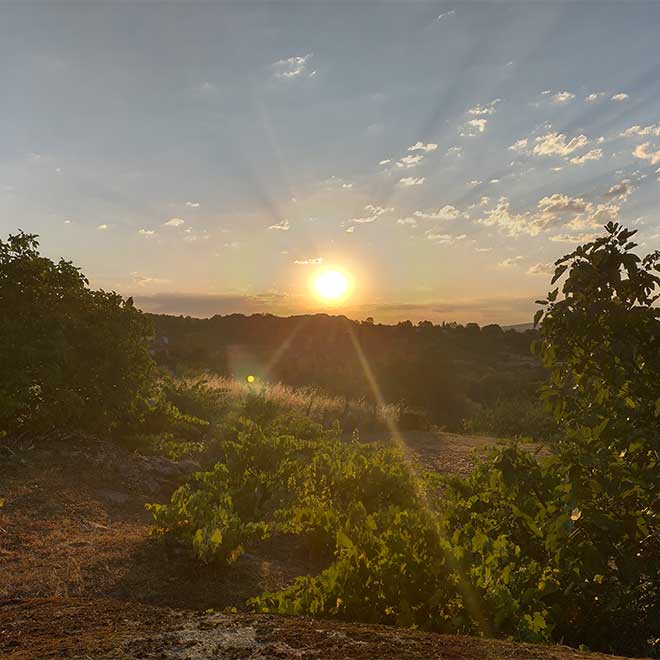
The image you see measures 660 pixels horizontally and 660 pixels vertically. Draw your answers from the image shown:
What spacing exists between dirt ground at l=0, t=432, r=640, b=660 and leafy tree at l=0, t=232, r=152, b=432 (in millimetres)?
667

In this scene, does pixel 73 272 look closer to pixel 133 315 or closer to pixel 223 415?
pixel 133 315

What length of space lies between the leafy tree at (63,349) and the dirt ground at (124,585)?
67 cm

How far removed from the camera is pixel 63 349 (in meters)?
8.83

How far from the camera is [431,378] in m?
25.8

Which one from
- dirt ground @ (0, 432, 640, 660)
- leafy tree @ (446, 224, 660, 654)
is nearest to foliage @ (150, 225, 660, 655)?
leafy tree @ (446, 224, 660, 654)

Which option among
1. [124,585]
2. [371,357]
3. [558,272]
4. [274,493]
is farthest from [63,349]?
[371,357]

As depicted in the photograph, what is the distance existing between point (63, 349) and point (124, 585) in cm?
543

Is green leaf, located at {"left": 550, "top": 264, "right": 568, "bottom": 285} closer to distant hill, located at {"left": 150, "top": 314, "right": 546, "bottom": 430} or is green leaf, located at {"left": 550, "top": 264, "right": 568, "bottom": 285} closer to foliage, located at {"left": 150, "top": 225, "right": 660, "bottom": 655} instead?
foliage, located at {"left": 150, "top": 225, "right": 660, "bottom": 655}

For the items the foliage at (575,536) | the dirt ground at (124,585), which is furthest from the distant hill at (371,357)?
the foliage at (575,536)

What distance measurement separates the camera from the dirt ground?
2.79 m

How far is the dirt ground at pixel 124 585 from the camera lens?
110 inches

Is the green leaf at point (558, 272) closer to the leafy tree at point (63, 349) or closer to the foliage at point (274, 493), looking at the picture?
the foliage at point (274, 493)

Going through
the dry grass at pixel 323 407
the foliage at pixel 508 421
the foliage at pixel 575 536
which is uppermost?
the foliage at pixel 575 536

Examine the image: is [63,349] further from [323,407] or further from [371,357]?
[371,357]
